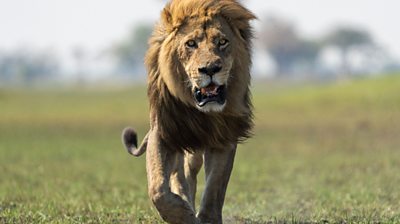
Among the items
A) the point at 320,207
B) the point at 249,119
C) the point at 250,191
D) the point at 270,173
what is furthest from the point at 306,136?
the point at 249,119

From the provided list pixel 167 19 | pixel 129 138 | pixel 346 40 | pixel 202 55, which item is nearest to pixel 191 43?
pixel 202 55

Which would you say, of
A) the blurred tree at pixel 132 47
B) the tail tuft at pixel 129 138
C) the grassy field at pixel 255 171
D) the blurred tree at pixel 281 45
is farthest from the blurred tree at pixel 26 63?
the tail tuft at pixel 129 138

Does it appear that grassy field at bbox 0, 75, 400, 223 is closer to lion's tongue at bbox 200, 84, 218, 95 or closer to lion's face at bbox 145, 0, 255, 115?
lion's face at bbox 145, 0, 255, 115

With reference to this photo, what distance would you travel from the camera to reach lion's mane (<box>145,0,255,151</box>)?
4840mm

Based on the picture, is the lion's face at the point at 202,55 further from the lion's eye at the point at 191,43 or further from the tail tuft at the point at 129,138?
the tail tuft at the point at 129,138

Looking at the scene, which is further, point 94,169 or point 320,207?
point 94,169

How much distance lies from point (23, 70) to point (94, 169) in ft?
349

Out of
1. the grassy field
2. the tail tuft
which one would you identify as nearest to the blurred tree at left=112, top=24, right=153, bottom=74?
the grassy field

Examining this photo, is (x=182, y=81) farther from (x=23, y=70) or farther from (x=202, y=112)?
(x=23, y=70)

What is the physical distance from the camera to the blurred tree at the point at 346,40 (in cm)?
9769

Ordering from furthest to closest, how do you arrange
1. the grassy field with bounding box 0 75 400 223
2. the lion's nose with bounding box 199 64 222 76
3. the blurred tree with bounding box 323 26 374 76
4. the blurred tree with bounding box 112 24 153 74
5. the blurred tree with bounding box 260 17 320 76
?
the blurred tree with bounding box 112 24 153 74 < the blurred tree with bounding box 260 17 320 76 < the blurred tree with bounding box 323 26 374 76 < the grassy field with bounding box 0 75 400 223 < the lion's nose with bounding box 199 64 222 76

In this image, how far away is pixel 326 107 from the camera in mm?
27234

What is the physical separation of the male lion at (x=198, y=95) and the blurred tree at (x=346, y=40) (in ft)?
309

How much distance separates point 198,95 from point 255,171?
Result: 21.1 ft
